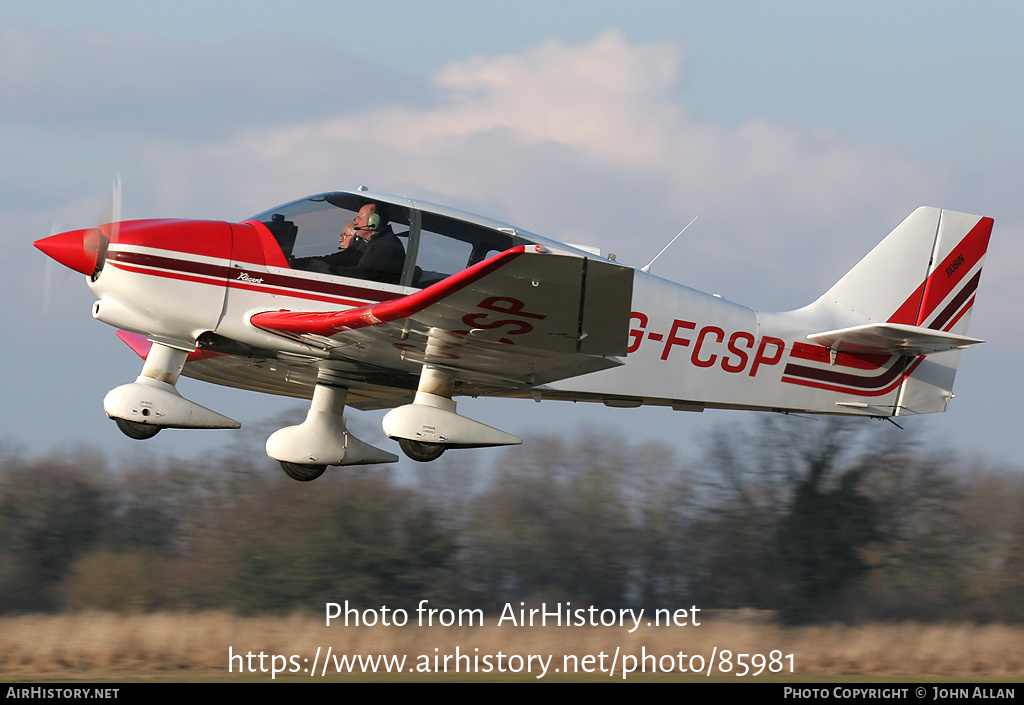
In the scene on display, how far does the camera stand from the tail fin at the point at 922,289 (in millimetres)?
8852

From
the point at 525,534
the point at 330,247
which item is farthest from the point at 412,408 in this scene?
the point at 525,534

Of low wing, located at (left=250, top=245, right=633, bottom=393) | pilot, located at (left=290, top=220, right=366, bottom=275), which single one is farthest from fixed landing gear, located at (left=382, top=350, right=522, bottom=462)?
pilot, located at (left=290, top=220, right=366, bottom=275)

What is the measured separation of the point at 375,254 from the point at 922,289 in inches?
196

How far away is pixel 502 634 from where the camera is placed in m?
12.1

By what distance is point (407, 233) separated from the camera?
23.7 feet

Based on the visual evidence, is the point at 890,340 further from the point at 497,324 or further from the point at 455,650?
the point at 455,650

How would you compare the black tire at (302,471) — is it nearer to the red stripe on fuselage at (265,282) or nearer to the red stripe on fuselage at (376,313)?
the red stripe on fuselage at (376,313)

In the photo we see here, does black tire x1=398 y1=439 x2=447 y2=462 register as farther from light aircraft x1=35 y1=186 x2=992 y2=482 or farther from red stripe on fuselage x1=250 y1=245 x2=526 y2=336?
red stripe on fuselage x1=250 y1=245 x2=526 y2=336

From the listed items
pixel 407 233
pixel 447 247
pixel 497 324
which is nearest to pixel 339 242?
pixel 407 233

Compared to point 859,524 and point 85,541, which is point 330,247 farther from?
point 859,524

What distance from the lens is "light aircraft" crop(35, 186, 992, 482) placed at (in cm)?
635

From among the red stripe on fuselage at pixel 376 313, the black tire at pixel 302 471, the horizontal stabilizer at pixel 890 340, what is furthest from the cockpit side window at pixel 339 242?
the horizontal stabilizer at pixel 890 340

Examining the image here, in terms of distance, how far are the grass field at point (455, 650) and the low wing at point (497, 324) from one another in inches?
182

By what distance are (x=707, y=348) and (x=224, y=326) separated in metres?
3.66
